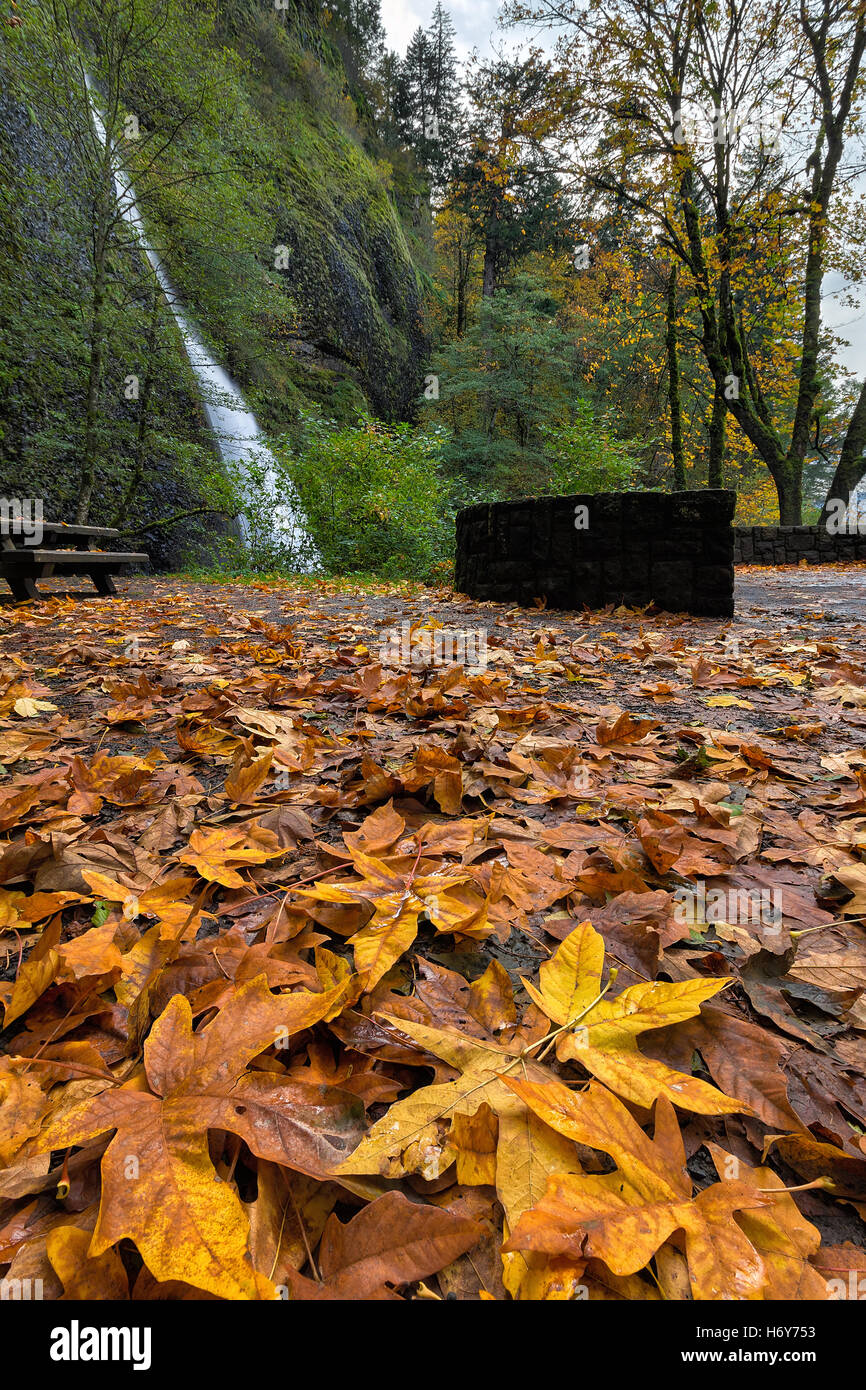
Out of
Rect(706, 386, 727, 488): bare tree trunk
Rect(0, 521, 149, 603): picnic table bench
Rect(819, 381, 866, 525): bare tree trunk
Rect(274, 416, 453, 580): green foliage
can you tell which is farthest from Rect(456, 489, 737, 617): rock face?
Rect(819, 381, 866, 525): bare tree trunk

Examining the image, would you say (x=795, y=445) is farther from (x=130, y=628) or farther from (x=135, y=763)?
(x=135, y=763)

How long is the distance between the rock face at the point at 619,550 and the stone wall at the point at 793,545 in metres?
9.86

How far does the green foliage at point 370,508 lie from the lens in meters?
9.11

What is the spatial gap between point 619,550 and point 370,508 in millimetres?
5264

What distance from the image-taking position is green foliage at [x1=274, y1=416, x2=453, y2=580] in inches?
359

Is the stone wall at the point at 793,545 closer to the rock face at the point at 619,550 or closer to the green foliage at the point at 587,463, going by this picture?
the green foliage at the point at 587,463

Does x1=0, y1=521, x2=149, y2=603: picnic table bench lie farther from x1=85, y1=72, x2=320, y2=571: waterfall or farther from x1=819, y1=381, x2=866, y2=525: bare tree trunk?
x1=819, y1=381, x2=866, y2=525: bare tree trunk

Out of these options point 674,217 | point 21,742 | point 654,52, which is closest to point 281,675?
point 21,742

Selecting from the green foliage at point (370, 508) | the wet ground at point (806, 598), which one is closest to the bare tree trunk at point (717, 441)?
the wet ground at point (806, 598)

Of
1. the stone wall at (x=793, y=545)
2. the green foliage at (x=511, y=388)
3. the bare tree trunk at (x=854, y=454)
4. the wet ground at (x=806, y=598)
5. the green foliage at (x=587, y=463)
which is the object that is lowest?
the wet ground at (x=806, y=598)

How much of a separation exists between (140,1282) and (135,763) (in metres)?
1.19

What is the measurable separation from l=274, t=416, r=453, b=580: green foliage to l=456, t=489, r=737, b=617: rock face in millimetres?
3972

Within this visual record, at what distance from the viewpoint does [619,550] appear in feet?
14.9

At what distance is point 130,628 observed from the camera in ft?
12.5
